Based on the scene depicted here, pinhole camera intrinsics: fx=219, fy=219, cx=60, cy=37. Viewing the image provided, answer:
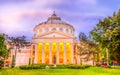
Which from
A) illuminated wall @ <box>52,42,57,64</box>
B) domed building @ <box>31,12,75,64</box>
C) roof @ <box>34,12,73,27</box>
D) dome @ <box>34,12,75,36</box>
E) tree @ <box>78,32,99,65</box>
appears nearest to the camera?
tree @ <box>78,32,99,65</box>

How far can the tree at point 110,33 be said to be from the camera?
3534 centimetres

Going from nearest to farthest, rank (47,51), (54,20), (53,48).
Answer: (47,51) → (53,48) → (54,20)

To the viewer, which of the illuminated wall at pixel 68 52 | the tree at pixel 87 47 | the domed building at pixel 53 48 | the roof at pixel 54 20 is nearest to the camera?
the tree at pixel 87 47

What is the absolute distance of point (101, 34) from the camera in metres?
41.4

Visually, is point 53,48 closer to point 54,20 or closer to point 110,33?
point 54,20

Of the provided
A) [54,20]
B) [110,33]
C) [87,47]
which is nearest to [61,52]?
[87,47]

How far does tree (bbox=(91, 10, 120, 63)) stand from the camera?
35344 mm

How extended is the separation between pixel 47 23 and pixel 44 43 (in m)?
12.6

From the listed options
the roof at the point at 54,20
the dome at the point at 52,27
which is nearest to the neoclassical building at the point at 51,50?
the dome at the point at 52,27

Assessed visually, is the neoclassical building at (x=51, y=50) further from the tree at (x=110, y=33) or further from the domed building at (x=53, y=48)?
the tree at (x=110, y=33)

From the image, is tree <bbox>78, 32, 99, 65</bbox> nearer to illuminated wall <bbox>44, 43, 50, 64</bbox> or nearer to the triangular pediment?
the triangular pediment

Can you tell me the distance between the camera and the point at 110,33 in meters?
35.9

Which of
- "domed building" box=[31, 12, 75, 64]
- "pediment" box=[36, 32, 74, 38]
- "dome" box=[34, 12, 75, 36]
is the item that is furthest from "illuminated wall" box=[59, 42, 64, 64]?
"dome" box=[34, 12, 75, 36]

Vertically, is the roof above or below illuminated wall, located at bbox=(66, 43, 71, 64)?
above
